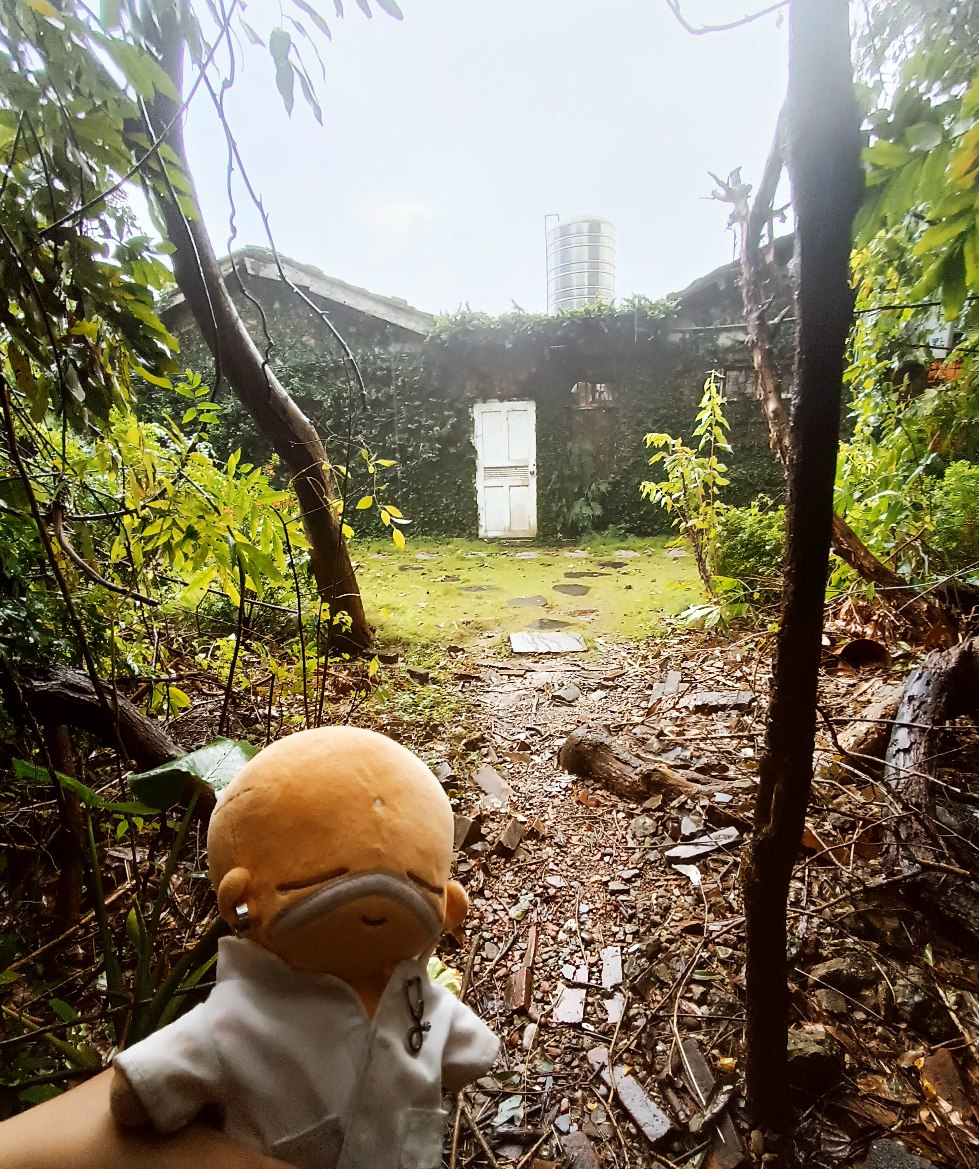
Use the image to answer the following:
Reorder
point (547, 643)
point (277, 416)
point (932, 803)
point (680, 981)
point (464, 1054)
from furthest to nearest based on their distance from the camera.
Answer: point (547, 643) → point (277, 416) → point (932, 803) → point (680, 981) → point (464, 1054)

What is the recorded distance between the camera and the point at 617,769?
8.77ft

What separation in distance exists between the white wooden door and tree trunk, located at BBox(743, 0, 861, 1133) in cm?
840

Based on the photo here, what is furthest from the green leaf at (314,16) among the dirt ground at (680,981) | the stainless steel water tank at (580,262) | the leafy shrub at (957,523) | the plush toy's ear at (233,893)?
the stainless steel water tank at (580,262)

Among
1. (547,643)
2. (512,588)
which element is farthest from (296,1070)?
(512,588)

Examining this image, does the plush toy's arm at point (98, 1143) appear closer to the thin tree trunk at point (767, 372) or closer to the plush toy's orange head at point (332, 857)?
the plush toy's orange head at point (332, 857)

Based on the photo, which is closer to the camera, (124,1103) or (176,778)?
(124,1103)

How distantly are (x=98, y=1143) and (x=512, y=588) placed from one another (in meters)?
5.86

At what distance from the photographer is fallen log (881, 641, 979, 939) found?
5.45ft

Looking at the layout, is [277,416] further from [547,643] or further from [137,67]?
[547,643]

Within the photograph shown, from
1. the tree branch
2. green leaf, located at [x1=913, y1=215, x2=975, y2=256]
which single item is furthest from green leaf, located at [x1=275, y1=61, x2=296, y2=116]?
green leaf, located at [x1=913, y1=215, x2=975, y2=256]

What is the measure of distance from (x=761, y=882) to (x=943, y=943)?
1.05 meters

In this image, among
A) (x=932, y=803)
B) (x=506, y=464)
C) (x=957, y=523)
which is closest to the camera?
(x=932, y=803)

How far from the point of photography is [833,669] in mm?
3518

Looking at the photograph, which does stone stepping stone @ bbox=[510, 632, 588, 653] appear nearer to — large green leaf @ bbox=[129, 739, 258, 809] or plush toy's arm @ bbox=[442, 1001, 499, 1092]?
large green leaf @ bbox=[129, 739, 258, 809]
